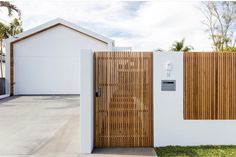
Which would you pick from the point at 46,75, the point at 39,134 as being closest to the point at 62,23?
the point at 46,75

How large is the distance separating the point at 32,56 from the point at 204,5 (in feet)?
65.0

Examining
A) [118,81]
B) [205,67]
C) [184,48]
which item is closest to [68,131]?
[118,81]

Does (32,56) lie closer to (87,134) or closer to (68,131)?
(68,131)

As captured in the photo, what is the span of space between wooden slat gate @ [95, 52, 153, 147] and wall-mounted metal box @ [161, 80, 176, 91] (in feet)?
1.01

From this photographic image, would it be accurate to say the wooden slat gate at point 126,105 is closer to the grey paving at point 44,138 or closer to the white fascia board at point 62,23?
the grey paving at point 44,138

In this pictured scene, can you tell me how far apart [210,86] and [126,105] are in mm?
2079

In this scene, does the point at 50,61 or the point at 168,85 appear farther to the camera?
the point at 50,61

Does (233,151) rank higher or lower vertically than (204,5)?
lower

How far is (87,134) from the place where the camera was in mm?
5359

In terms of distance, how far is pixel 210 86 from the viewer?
19.0ft

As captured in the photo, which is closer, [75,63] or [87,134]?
[87,134]

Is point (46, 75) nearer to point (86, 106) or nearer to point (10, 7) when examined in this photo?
point (10, 7)

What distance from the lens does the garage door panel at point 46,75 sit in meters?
17.8

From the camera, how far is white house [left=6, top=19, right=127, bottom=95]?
17812 millimetres
